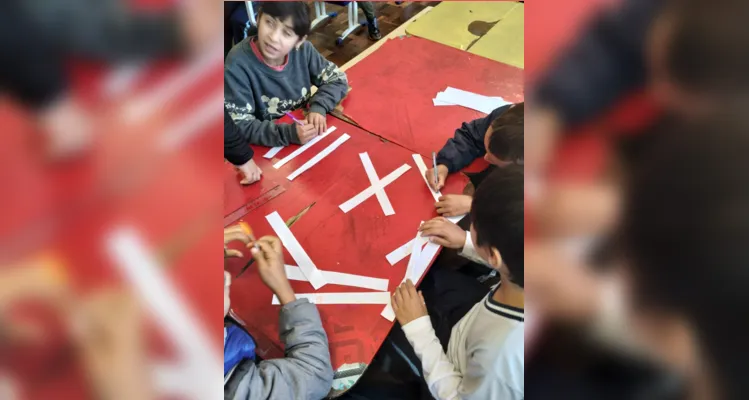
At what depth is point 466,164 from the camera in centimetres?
72

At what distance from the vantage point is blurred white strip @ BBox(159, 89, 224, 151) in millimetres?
169

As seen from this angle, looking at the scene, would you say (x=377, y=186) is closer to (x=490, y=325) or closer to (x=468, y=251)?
(x=468, y=251)

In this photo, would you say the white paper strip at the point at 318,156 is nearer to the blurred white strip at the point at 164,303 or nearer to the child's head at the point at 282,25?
the child's head at the point at 282,25

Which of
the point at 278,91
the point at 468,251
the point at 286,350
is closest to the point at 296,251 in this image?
the point at 286,350

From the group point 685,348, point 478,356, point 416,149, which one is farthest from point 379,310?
point 685,348

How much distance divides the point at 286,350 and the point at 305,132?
423 mm

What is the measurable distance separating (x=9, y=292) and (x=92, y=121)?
0.23ft

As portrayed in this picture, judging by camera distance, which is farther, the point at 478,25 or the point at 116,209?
the point at 478,25

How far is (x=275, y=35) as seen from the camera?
610 mm

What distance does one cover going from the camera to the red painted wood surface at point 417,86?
0.83 meters

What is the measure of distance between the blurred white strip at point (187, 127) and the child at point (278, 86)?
46 cm

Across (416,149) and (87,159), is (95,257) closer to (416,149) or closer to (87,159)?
(87,159)

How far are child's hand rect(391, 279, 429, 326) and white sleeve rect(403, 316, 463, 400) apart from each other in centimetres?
1

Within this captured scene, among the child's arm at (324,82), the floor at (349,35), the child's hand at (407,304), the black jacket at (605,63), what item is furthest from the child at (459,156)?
the floor at (349,35)
